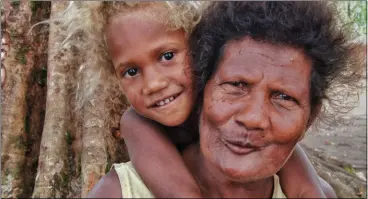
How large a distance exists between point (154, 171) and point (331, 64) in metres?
0.40

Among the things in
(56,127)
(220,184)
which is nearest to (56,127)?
(56,127)

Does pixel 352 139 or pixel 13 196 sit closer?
pixel 13 196

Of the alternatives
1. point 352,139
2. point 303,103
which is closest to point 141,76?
point 303,103

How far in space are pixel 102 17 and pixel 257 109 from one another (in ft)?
1.28

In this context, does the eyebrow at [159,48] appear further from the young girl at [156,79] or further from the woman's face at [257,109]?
the woman's face at [257,109]

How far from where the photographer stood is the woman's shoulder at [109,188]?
3.30 ft

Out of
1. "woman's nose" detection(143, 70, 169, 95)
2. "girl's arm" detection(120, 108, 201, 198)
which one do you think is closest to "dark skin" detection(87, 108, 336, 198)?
"girl's arm" detection(120, 108, 201, 198)

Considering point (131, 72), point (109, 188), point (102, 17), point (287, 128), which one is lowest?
point (109, 188)

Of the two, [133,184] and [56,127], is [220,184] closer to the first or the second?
[133,184]

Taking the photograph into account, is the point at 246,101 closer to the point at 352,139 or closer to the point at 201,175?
the point at 201,175

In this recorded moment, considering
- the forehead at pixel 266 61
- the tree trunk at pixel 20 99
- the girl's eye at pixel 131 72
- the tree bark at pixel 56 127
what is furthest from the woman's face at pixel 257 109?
the tree trunk at pixel 20 99

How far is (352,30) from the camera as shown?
104cm

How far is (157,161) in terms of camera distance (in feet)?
3.42

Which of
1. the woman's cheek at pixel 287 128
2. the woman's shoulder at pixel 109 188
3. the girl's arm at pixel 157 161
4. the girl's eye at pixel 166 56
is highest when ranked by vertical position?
the girl's eye at pixel 166 56
